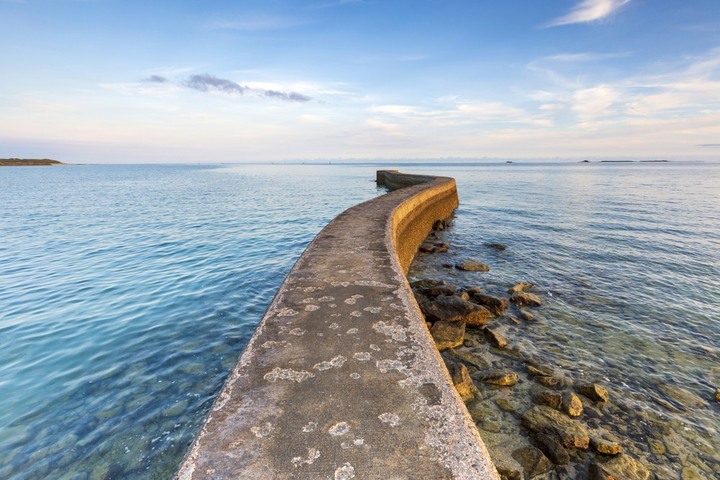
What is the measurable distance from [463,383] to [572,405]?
1296 millimetres

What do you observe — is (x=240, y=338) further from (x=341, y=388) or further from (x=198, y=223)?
(x=198, y=223)

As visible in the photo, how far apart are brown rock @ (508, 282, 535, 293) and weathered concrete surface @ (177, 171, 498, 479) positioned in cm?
469

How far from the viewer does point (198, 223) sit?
17953mm

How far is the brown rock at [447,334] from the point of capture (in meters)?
5.62

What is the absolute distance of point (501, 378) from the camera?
4680 millimetres

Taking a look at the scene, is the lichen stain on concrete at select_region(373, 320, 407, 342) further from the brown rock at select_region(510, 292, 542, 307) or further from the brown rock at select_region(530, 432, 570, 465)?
the brown rock at select_region(510, 292, 542, 307)

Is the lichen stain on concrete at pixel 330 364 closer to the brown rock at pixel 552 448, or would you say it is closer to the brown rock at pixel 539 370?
the brown rock at pixel 552 448

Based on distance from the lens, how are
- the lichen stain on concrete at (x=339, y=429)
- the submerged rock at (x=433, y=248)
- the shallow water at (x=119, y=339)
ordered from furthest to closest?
the submerged rock at (x=433, y=248) → the shallow water at (x=119, y=339) → the lichen stain on concrete at (x=339, y=429)

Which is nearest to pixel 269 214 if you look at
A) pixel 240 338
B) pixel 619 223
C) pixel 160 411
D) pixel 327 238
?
pixel 327 238

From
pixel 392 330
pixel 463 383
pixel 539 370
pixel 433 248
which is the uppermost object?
pixel 392 330

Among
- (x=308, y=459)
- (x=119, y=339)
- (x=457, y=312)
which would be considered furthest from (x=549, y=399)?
(x=119, y=339)

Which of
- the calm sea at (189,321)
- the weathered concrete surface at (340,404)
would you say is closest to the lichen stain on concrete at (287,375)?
the weathered concrete surface at (340,404)

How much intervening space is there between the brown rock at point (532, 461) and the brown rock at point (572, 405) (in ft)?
2.94

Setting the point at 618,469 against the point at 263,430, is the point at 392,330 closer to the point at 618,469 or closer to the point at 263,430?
the point at 263,430
